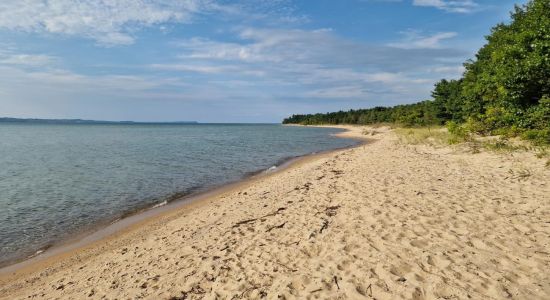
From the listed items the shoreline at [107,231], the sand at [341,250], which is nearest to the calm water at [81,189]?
the shoreline at [107,231]

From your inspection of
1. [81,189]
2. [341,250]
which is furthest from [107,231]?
[341,250]

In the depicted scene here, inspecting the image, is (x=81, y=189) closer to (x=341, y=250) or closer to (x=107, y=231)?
(x=107, y=231)

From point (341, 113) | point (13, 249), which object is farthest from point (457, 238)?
point (341, 113)

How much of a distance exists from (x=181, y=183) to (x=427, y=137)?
23089 millimetres

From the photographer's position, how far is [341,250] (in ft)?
23.2

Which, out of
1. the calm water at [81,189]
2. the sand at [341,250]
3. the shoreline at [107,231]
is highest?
the sand at [341,250]

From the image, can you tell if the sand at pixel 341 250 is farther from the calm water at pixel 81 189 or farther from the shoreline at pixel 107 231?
the calm water at pixel 81 189

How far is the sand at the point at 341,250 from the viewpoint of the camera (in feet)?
18.8

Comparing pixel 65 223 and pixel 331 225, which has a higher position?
pixel 331 225

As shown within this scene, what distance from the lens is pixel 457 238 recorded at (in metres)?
7.27

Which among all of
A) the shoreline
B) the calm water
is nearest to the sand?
the shoreline

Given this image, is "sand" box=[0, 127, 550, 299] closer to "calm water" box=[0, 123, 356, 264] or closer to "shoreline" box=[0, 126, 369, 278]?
"shoreline" box=[0, 126, 369, 278]

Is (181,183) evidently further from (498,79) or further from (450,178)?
(498,79)

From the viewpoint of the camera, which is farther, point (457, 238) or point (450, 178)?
point (450, 178)
